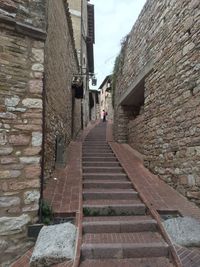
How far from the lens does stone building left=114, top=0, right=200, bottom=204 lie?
4.47 metres

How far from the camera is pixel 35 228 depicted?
3.57 m

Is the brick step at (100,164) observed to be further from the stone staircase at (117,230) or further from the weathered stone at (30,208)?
the weathered stone at (30,208)

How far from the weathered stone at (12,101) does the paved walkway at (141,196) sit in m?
1.71

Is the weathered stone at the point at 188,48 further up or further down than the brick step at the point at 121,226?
further up

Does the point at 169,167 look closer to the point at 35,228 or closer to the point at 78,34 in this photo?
the point at 35,228

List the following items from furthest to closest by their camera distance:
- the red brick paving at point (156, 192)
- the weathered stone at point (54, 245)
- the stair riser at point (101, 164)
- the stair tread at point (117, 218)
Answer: the stair riser at point (101, 164) → the red brick paving at point (156, 192) → the stair tread at point (117, 218) → the weathered stone at point (54, 245)

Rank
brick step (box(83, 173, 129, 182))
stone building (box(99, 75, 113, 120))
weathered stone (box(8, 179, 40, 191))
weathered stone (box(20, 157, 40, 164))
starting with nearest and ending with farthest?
weathered stone (box(8, 179, 40, 191)) → weathered stone (box(20, 157, 40, 164)) → brick step (box(83, 173, 129, 182)) → stone building (box(99, 75, 113, 120))

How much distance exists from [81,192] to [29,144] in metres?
1.57

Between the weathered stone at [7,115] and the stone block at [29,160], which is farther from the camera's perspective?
the stone block at [29,160]

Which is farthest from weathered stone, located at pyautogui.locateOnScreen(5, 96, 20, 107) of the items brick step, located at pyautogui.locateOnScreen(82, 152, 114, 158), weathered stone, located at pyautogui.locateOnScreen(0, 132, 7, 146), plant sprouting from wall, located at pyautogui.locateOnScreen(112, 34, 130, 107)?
plant sprouting from wall, located at pyautogui.locateOnScreen(112, 34, 130, 107)

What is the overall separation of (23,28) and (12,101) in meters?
1.07

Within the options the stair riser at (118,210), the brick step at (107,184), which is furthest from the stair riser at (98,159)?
the stair riser at (118,210)

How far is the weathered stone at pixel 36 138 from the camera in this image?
12.1ft

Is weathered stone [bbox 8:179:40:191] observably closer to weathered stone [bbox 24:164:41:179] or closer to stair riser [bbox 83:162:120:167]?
weathered stone [bbox 24:164:41:179]
